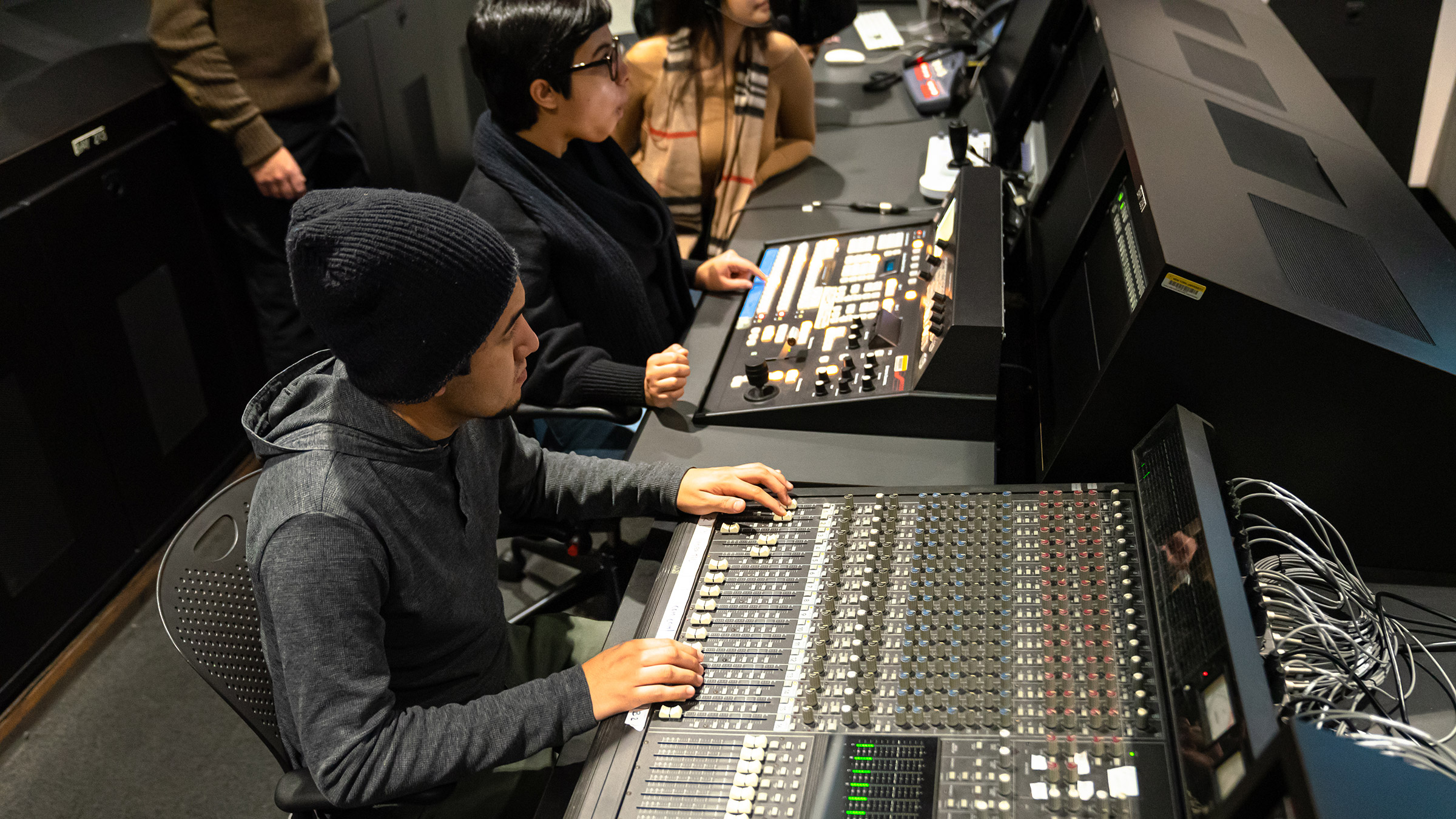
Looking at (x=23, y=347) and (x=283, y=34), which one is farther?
(x=283, y=34)

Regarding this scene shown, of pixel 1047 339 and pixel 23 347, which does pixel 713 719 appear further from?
pixel 23 347

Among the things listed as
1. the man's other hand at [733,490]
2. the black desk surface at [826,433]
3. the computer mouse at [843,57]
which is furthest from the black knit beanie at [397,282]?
the computer mouse at [843,57]

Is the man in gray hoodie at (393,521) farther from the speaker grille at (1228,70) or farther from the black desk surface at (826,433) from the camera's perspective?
the speaker grille at (1228,70)

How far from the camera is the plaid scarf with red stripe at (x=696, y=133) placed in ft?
7.77

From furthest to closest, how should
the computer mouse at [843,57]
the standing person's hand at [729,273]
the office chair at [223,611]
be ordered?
the computer mouse at [843,57] → the standing person's hand at [729,273] → the office chair at [223,611]

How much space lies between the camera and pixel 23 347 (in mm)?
2092

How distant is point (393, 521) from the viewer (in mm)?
1105

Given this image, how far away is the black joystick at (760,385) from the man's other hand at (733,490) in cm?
26

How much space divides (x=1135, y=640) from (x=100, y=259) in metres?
2.36

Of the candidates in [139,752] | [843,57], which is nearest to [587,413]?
[139,752]

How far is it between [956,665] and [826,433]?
56 centimetres

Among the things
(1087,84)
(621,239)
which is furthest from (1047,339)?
(621,239)

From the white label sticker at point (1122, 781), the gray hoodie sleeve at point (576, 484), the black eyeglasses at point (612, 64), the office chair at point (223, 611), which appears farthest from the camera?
the black eyeglasses at point (612, 64)

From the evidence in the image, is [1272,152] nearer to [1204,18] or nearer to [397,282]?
[1204,18]
